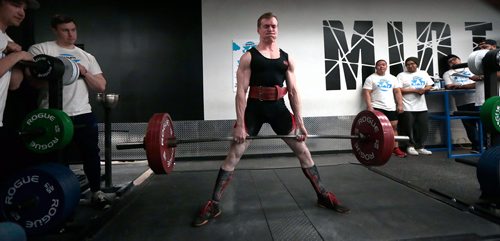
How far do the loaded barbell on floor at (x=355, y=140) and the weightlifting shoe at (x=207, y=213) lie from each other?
0.31 meters

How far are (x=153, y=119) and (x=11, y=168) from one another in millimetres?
757

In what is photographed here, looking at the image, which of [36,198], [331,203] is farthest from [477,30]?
[36,198]

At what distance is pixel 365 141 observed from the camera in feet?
5.30

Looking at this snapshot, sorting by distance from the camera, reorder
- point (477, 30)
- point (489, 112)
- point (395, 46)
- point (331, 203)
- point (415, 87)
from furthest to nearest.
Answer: point (477, 30)
point (395, 46)
point (415, 87)
point (331, 203)
point (489, 112)

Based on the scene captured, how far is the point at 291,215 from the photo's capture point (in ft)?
5.08

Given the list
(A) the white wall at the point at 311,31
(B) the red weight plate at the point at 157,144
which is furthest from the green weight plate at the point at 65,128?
(A) the white wall at the point at 311,31

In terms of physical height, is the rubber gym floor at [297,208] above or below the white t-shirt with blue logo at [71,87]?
below

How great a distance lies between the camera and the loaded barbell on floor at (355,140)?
4.38ft

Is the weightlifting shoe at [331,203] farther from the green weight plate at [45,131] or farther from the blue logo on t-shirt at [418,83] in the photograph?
the blue logo on t-shirt at [418,83]

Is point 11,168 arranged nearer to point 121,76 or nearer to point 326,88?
point 121,76

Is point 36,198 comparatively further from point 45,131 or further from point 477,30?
point 477,30

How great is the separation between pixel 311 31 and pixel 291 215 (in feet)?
8.52

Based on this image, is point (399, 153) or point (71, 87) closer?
point (71, 87)

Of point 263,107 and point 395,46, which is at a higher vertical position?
point 395,46
